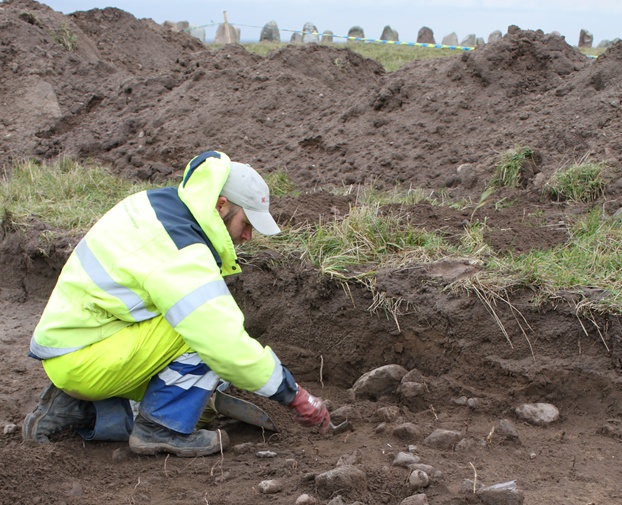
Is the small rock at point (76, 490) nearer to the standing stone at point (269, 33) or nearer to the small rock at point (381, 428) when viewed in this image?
the small rock at point (381, 428)

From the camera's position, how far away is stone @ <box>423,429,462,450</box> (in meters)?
3.30

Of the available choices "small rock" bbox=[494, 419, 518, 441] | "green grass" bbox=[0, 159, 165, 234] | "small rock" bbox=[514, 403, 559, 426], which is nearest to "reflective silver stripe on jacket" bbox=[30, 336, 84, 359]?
"small rock" bbox=[494, 419, 518, 441]

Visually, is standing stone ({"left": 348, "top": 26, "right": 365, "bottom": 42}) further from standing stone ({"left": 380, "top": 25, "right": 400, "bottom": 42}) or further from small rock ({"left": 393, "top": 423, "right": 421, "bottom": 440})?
small rock ({"left": 393, "top": 423, "right": 421, "bottom": 440})

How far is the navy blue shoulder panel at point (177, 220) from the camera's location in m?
3.07

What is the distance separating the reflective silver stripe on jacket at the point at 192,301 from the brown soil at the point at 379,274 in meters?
0.69

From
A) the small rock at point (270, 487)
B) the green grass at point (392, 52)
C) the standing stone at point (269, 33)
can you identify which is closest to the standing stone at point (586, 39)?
the green grass at point (392, 52)

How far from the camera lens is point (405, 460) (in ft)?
10.1

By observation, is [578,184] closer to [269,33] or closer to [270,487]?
[270,487]

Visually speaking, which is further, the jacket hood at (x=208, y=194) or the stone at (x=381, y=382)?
the stone at (x=381, y=382)

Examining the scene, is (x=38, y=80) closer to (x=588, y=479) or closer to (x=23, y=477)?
(x=23, y=477)

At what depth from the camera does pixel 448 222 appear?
16.1 ft

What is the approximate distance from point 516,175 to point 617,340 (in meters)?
2.14

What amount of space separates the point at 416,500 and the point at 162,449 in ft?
4.02

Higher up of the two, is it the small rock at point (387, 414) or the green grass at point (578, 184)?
the green grass at point (578, 184)
